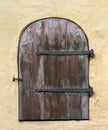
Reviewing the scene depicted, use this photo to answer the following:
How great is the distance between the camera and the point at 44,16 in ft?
15.6

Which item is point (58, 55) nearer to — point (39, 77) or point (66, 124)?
point (39, 77)

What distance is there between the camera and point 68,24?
479cm

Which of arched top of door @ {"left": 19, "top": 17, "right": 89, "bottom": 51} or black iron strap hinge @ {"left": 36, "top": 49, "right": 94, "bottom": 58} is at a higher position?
arched top of door @ {"left": 19, "top": 17, "right": 89, "bottom": 51}

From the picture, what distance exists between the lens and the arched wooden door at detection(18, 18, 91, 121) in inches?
189

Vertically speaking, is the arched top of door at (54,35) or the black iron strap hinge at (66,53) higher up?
the arched top of door at (54,35)

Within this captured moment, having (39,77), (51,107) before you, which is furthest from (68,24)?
(51,107)

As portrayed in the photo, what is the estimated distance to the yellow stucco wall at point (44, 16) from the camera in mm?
4738

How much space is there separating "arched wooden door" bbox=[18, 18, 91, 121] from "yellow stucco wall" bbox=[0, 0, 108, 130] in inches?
3.5

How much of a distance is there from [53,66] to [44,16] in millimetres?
671

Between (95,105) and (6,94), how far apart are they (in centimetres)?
120

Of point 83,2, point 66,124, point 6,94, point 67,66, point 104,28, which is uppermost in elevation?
point 83,2

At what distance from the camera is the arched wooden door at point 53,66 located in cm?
479

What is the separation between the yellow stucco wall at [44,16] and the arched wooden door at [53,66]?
0.29 feet

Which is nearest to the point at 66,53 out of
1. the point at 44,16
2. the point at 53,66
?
the point at 53,66
